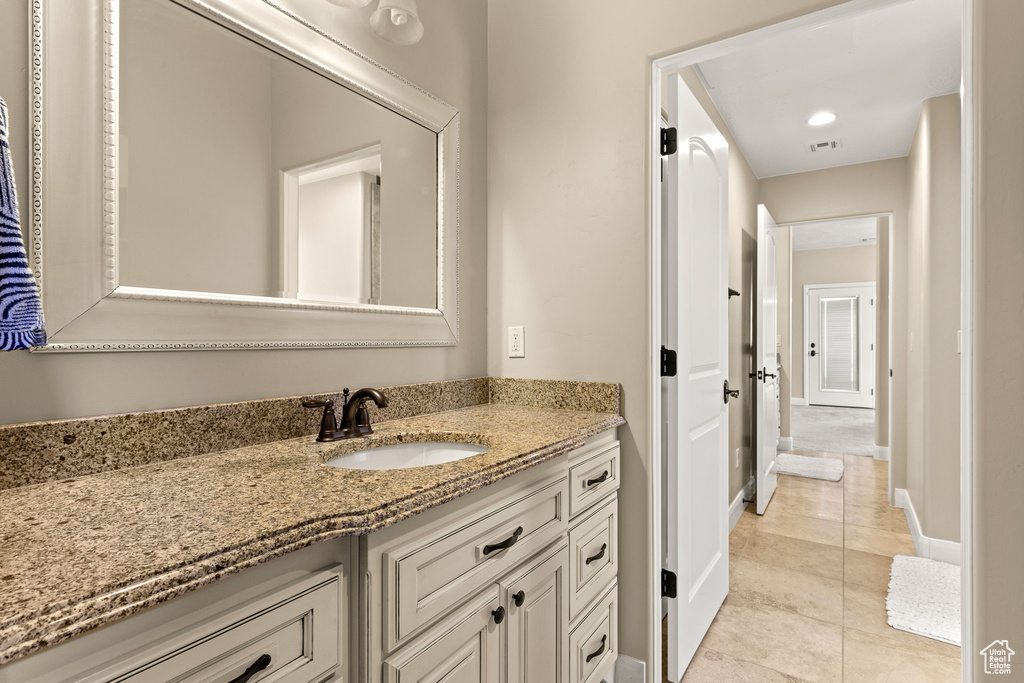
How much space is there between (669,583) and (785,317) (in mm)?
4891

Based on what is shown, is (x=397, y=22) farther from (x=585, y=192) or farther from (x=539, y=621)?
(x=539, y=621)

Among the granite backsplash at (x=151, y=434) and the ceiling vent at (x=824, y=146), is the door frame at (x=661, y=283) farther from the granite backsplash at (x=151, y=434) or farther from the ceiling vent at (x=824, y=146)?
the ceiling vent at (x=824, y=146)

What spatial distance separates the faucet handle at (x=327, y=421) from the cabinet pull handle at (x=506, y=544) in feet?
1.59

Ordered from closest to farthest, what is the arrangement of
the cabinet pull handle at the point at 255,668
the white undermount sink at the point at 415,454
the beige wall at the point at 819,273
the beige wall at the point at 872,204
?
the cabinet pull handle at the point at 255,668 < the white undermount sink at the point at 415,454 < the beige wall at the point at 872,204 < the beige wall at the point at 819,273

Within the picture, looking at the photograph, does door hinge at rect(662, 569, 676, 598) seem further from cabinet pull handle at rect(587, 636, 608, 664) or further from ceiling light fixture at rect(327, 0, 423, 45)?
ceiling light fixture at rect(327, 0, 423, 45)

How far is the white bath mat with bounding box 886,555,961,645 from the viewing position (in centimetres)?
214

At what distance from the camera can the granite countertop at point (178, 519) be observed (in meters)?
0.51

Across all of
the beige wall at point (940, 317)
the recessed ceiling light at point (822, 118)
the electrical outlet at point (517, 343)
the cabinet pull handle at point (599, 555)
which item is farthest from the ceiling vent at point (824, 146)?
the cabinet pull handle at point (599, 555)

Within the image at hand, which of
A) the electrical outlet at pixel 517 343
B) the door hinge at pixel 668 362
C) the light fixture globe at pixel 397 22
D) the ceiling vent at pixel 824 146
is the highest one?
the ceiling vent at pixel 824 146

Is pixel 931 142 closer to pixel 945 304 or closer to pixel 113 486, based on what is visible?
pixel 945 304

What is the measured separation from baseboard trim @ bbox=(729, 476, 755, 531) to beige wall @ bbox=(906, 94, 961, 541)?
0.98 m

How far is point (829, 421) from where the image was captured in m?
7.43

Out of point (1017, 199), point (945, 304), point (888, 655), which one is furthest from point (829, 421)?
point (1017, 199)

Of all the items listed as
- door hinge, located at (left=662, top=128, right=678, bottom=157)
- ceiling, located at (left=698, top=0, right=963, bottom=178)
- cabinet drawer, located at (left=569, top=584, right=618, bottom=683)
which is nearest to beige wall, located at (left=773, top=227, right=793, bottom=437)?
ceiling, located at (left=698, top=0, right=963, bottom=178)
